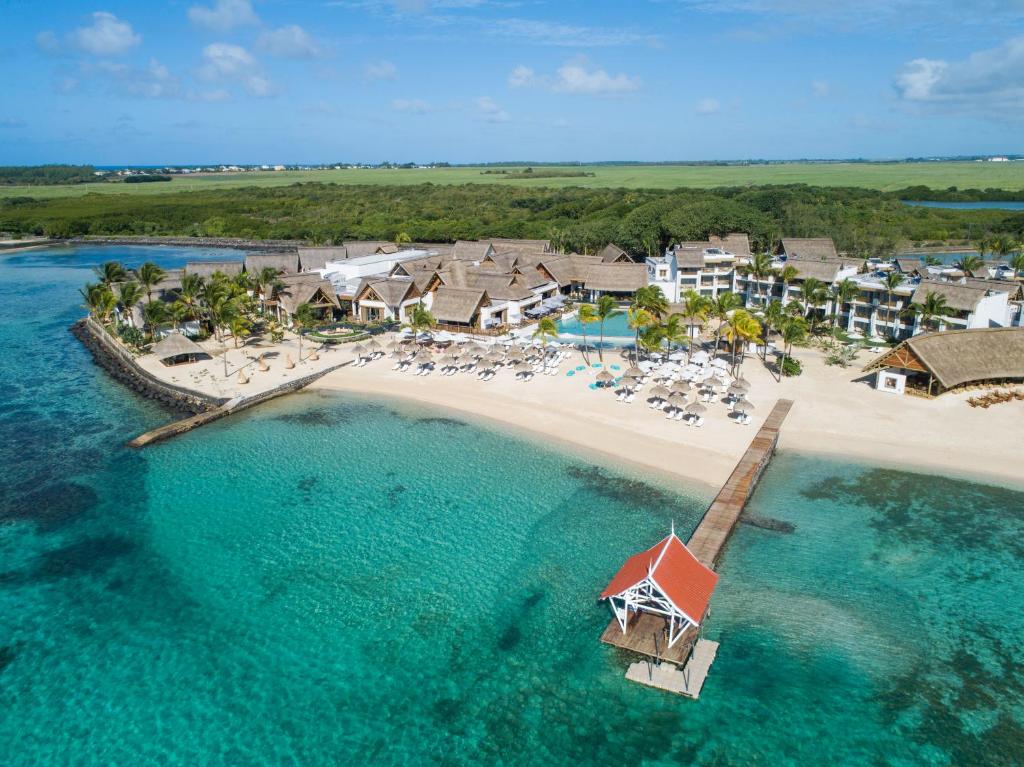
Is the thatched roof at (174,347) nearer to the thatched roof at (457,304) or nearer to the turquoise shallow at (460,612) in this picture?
the turquoise shallow at (460,612)

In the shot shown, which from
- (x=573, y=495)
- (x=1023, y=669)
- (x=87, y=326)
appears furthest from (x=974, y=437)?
(x=87, y=326)

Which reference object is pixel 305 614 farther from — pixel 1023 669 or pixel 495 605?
pixel 1023 669

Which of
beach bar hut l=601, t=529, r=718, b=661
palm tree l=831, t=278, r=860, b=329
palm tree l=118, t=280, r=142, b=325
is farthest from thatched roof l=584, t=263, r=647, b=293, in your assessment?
beach bar hut l=601, t=529, r=718, b=661

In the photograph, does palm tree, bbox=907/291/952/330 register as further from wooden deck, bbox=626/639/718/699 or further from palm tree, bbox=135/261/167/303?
palm tree, bbox=135/261/167/303

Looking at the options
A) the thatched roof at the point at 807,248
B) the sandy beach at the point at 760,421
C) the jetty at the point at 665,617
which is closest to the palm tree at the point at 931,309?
the sandy beach at the point at 760,421

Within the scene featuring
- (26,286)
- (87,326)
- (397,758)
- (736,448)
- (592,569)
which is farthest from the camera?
(26,286)

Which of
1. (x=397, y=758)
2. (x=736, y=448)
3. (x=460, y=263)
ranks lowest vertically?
(x=397, y=758)

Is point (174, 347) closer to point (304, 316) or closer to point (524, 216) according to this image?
point (304, 316)
